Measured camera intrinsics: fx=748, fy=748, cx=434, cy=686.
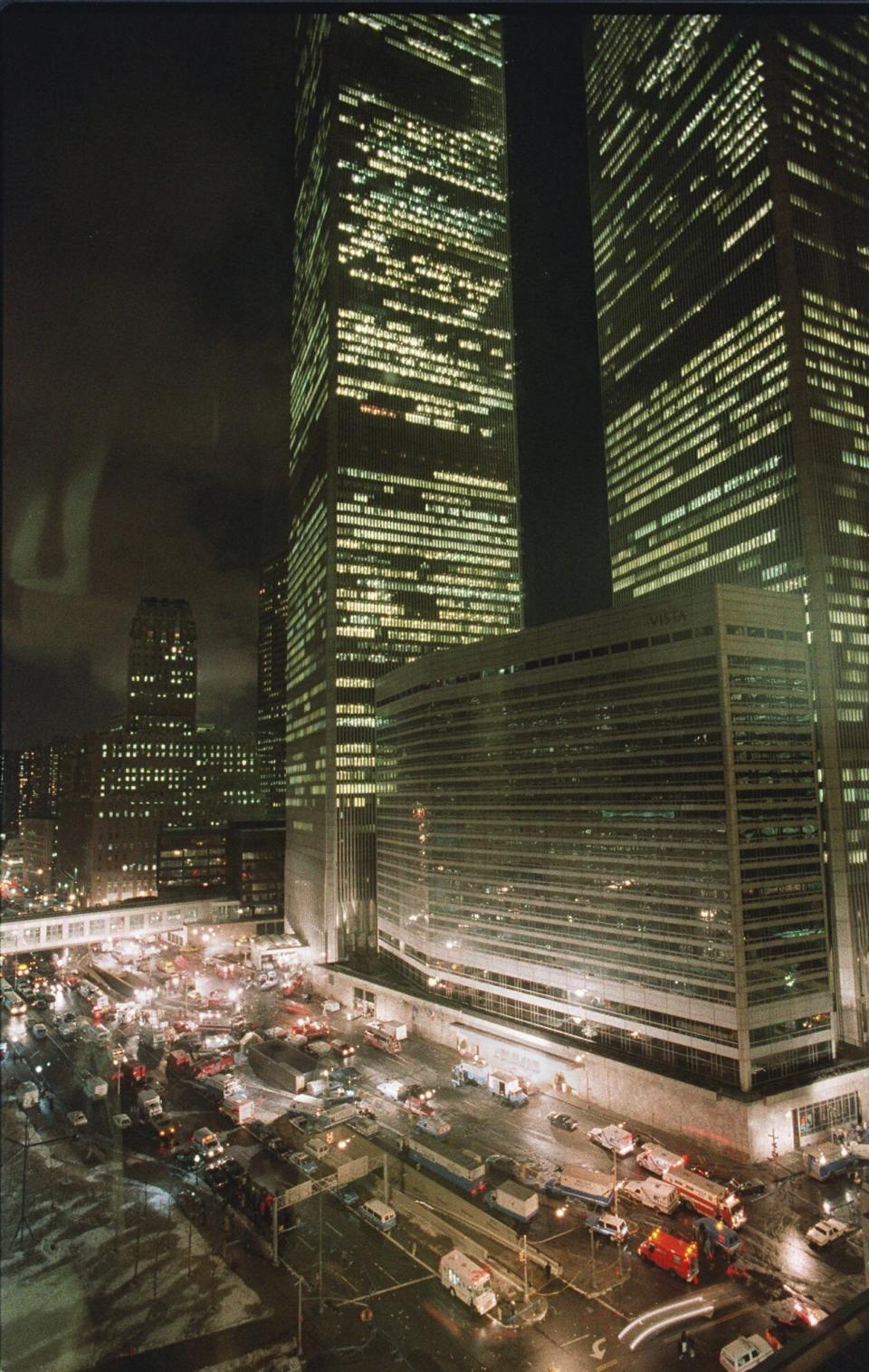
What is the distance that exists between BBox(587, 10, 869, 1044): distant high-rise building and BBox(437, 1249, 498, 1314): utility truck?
18.1m

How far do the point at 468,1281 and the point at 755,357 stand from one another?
41.7 meters

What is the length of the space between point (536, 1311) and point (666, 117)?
60368mm

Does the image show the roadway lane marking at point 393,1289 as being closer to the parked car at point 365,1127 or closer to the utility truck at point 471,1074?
the parked car at point 365,1127

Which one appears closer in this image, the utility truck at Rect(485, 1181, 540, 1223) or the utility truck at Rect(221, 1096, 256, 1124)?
the utility truck at Rect(485, 1181, 540, 1223)

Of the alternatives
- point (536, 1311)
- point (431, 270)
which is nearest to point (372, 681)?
point (431, 270)

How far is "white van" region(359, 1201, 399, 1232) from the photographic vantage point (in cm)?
1833

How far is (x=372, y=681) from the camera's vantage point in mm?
57125

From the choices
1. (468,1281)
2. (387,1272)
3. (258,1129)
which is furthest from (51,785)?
(468,1281)

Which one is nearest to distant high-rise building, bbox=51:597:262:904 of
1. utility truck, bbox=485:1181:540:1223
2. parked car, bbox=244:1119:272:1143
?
parked car, bbox=244:1119:272:1143

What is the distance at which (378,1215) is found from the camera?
18.5 m

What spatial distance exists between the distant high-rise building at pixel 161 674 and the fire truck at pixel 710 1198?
81615 millimetres

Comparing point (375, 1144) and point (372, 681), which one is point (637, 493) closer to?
point (372, 681)

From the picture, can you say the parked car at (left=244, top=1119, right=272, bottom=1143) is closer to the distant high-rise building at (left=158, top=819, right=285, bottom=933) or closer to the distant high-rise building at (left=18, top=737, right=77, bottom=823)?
the distant high-rise building at (left=18, top=737, right=77, bottom=823)

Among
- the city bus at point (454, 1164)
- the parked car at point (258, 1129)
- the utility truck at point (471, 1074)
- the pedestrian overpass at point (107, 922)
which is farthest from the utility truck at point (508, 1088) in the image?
the pedestrian overpass at point (107, 922)
